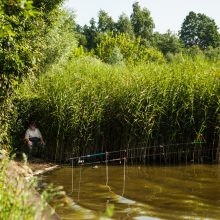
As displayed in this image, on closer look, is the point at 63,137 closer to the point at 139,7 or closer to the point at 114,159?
the point at 114,159

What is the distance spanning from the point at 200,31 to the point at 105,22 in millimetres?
32438

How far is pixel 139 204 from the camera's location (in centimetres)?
912

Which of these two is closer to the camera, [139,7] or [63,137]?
[63,137]

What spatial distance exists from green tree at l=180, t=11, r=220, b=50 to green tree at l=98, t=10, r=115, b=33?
86.7 ft

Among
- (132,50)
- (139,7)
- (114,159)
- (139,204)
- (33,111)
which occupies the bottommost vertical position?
(139,204)

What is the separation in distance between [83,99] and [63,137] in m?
1.29

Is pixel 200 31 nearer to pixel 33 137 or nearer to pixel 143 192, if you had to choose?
pixel 33 137

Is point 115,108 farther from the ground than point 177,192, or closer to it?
farther from the ground

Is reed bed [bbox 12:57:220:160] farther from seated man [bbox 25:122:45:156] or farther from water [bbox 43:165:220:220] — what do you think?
water [bbox 43:165:220:220]

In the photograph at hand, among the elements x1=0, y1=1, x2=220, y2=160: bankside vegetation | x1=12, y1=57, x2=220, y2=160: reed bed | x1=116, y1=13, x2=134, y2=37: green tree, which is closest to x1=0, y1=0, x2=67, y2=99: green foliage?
x1=0, y1=1, x2=220, y2=160: bankside vegetation

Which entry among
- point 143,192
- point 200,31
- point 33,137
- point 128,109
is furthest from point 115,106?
point 200,31

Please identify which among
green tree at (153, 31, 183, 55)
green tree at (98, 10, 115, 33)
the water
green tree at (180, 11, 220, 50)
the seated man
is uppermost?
green tree at (180, 11, 220, 50)

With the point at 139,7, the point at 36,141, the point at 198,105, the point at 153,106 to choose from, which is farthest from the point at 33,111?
the point at 139,7

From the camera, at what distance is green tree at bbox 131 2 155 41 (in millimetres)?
80000
